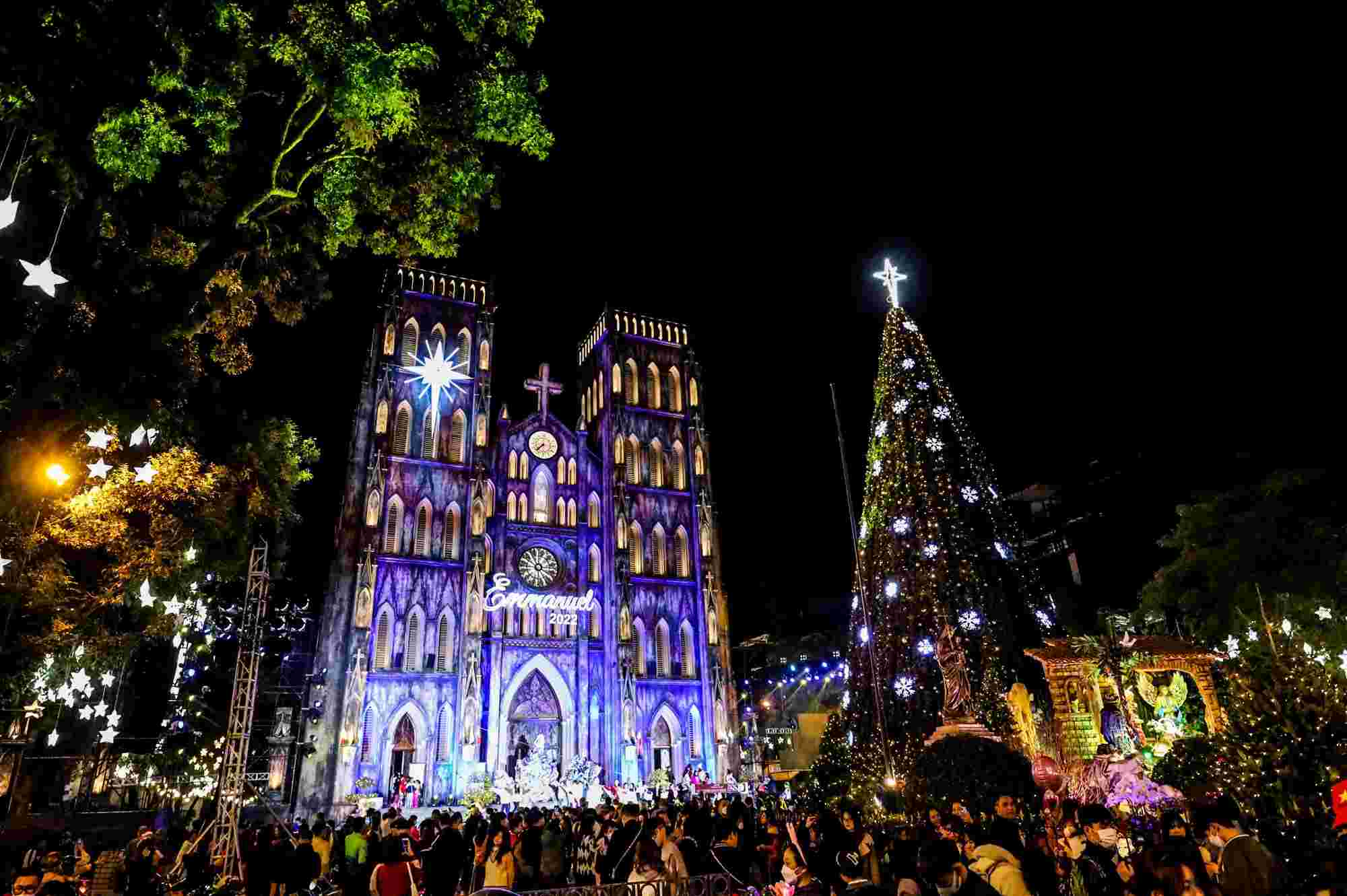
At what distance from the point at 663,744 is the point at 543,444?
15518mm

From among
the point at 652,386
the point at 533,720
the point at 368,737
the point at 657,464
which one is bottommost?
the point at 368,737

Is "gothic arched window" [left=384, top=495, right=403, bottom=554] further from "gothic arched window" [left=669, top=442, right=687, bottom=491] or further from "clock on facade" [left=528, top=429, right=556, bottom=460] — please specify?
"gothic arched window" [left=669, top=442, right=687, bottom=491]

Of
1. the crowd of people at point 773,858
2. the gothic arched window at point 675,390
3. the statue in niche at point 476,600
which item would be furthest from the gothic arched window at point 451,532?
the crowd of people at point 773,858

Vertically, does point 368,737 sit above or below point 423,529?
below

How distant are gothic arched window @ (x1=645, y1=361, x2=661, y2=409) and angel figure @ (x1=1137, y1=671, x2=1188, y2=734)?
29572 millimetres

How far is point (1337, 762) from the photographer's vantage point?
8.34 meters

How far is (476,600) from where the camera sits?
3338cm

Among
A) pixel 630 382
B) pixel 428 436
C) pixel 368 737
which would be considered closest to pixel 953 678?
pixel 368 737

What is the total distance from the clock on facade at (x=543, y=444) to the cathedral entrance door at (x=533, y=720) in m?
10.7

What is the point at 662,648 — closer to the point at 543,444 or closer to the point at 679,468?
the point at 679,468

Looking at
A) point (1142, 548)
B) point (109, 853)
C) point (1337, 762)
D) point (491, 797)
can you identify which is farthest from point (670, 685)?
point (1337, 762)

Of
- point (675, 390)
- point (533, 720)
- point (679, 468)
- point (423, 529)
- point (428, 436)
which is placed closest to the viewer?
point (533, 720)

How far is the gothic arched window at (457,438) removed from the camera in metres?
36.3

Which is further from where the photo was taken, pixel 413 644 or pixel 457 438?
pixel 457 438
